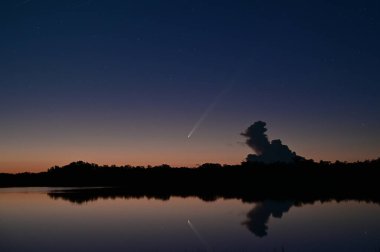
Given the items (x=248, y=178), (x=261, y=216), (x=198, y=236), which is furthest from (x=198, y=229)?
(x=248, y=178)

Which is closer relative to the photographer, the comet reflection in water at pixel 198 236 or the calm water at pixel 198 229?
the comet reflection in water at pixel 198 236

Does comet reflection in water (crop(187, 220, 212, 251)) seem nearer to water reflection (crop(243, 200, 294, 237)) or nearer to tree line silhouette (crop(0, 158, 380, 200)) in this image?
water reflection (crop(243, 200, 294, 237))

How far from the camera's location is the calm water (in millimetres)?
29531

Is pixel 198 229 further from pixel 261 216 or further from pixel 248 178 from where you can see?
pixel 248 178

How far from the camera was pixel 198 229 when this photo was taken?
38688 millimetres

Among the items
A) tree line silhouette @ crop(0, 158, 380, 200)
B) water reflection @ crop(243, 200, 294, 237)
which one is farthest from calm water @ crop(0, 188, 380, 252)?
tree line silhouette @ crop(0, 158, 380, 200)

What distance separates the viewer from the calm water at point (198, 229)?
2953 cm

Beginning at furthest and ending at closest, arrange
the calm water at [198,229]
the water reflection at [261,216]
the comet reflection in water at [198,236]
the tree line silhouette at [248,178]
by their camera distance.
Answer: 1. the tree line silhouette at [248,178]
2. the water reflection at [261,216]
3. the calm water at [198,229]
4. the comet reflection in water at [198,236]

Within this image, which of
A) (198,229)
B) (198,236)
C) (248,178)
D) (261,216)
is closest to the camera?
(198,236)

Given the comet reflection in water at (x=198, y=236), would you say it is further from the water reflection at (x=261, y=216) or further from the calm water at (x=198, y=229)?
the water reflection at (x=261, y=216)

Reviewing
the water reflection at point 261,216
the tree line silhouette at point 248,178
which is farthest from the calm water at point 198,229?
the tree line silhouette at point 248,178

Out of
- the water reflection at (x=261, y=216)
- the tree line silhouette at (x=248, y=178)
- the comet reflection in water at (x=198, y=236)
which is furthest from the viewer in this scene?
the tree line silhouette at (x=248, y=178)

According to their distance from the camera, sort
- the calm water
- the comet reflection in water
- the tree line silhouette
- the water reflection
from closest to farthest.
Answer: the comet reflection in water → the calm water → the water reflection → the tree line silhouette

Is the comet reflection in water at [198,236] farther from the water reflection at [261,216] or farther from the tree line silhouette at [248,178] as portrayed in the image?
the tree line silhouette at [248,178]
